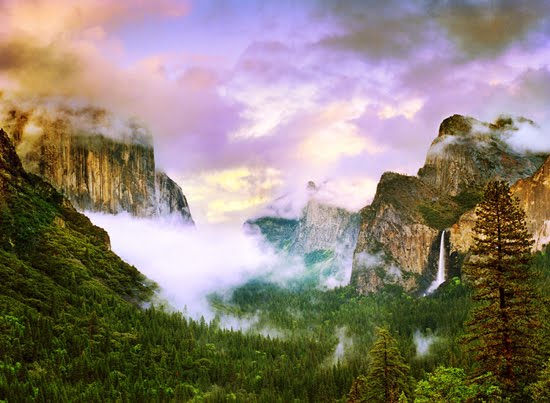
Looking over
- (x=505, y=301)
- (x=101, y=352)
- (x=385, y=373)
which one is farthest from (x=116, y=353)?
(x=505, y=301)

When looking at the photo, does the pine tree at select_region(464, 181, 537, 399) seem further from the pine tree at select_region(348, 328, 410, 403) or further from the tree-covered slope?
the tree-covered slope

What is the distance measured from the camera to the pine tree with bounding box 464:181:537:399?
127ft

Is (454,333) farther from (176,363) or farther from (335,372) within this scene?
(176,363)

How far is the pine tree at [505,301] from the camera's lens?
38.6 meters

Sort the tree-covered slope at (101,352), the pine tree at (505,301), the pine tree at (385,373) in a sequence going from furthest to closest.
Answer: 1. the tree-covered slope at (101,352)
2. the pine tree at (385,373)
3. the pine tree at (505,301)

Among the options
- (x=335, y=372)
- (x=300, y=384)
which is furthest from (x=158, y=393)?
(x=335, y=372)

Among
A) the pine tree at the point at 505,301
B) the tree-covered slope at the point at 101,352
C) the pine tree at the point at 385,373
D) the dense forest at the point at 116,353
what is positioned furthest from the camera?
the dense forest at the point at 116,353

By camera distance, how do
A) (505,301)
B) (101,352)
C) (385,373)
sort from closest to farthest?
(505,301), (385,373), (101,352)

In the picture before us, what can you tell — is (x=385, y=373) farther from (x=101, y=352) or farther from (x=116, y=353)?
(x=101, y=352)

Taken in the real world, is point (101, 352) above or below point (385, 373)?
above

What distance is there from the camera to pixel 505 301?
39719 mm

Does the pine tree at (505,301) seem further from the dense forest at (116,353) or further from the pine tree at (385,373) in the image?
the dense forest at (116,353)

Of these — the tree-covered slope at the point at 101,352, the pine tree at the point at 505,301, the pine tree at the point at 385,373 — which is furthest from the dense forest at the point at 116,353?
the pine tree at the point at 505,301

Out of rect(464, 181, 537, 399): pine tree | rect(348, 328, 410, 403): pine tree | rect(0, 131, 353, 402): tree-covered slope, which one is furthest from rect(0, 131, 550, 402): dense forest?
rect(464, 181, 537, 399): pine tree
